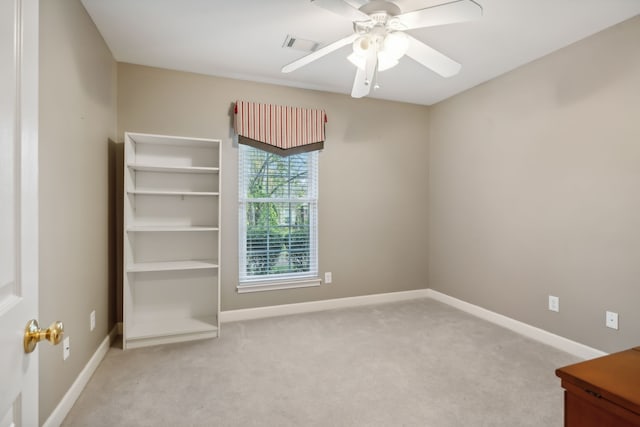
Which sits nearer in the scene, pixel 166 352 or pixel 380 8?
pixel 380 8

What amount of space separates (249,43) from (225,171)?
1229 mm

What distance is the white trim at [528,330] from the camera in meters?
2.55

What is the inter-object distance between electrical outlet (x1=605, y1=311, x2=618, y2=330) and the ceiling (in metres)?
2.10

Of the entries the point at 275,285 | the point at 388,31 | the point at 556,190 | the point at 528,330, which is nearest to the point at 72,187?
the point at 275,285

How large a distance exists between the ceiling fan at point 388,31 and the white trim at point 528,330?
7.72 feet

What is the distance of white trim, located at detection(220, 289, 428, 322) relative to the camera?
336 cm

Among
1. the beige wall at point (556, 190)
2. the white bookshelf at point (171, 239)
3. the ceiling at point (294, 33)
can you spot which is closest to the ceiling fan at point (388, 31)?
the ceiling at point (294, 33)

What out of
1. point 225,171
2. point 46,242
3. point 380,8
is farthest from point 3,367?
point 225,171

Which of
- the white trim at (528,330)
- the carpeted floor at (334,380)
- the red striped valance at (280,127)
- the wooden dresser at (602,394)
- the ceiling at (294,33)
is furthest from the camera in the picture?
the red striped valance at (280,127)

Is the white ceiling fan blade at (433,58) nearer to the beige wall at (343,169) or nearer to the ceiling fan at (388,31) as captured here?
the ceiling fan at (388,31)

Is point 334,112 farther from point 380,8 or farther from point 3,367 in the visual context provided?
point 3,367

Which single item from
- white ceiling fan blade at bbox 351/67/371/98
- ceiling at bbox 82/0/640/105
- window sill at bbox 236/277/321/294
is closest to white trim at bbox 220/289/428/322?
window sill at bbox 236/277/321/294

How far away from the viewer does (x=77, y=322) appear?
2.08 m

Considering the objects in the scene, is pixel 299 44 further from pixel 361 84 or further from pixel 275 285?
pixel 275 285
